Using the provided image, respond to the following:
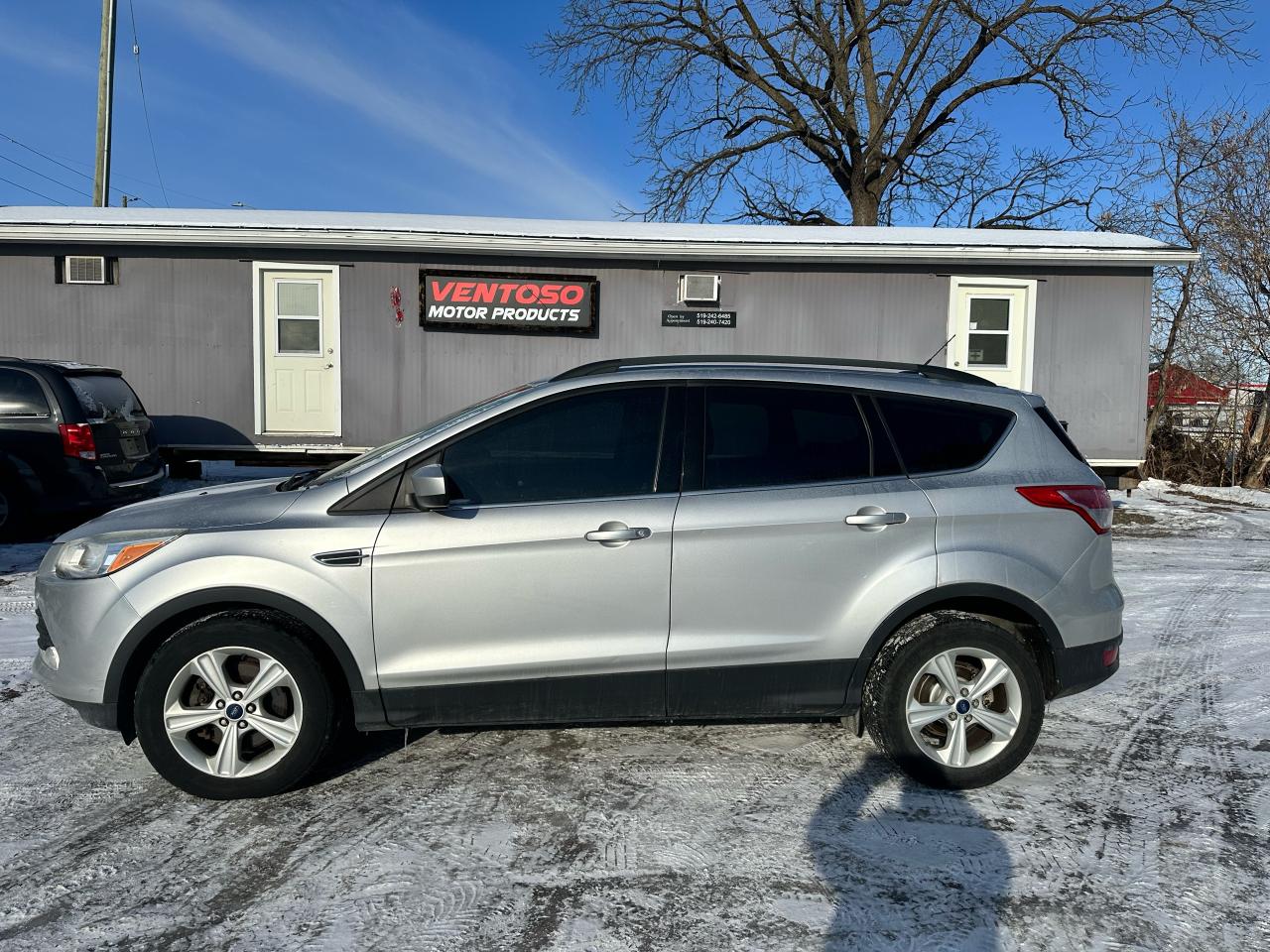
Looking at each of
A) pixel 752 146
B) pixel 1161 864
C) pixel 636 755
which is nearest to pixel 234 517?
pixel 636 755

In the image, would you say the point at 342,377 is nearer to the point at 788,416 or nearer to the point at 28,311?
the point at 28,311

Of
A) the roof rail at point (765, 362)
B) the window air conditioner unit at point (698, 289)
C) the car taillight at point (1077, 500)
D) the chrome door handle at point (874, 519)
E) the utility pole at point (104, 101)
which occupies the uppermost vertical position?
the utility pole at point (104, 101)

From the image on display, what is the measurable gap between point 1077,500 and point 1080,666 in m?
0.66

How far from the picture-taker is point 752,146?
80.6ft

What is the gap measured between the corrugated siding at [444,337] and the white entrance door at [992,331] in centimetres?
17

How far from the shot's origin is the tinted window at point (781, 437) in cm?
354

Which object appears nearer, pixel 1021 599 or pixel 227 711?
pixel 227 711

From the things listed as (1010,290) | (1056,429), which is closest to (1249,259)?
(1010,290)

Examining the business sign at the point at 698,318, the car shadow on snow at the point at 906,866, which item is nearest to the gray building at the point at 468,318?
the business sign at the point at 698,318

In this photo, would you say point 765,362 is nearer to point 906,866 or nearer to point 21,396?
point 906,866

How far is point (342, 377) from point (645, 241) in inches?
157

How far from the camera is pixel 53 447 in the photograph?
24.7 ft

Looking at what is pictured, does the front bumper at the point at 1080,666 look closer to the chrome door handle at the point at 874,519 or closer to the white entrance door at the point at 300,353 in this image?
the chrome door handle at the point at 874,519

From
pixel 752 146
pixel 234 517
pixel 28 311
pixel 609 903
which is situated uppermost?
pixel 752 146
